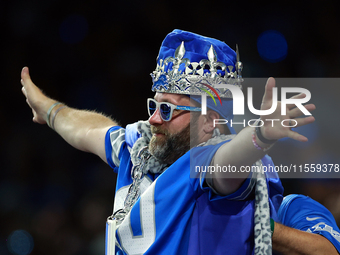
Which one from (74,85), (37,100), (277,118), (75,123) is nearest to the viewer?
(277,118)

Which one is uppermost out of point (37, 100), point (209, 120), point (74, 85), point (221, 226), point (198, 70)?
point (74, 85)

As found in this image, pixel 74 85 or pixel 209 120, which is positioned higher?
pixel 74 85

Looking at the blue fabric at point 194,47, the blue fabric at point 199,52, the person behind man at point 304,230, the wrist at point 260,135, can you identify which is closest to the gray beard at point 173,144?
the blue fabric at point 199,52

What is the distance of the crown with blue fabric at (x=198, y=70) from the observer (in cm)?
127

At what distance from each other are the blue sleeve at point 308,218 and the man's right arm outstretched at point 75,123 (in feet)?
2.74

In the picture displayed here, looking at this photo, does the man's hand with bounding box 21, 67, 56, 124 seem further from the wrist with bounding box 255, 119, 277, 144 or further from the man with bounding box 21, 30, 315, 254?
the wrist with bounding box 255, 119, 277, 144

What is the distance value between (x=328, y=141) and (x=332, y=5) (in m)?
0.87

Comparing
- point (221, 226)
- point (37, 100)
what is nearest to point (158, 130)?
point (221, 226)

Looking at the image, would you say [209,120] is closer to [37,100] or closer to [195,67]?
[195,67]

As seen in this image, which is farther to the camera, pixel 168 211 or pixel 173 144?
pixel 173 144

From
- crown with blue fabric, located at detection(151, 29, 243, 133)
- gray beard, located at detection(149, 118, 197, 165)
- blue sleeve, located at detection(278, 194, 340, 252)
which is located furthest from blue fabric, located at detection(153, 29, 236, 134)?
blue sleeve, located at detection(278, 194, 340, 252)

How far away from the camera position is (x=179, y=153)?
1304mm

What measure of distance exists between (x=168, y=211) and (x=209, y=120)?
1.16 feet

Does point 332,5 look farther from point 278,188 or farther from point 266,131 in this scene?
point 266,131
